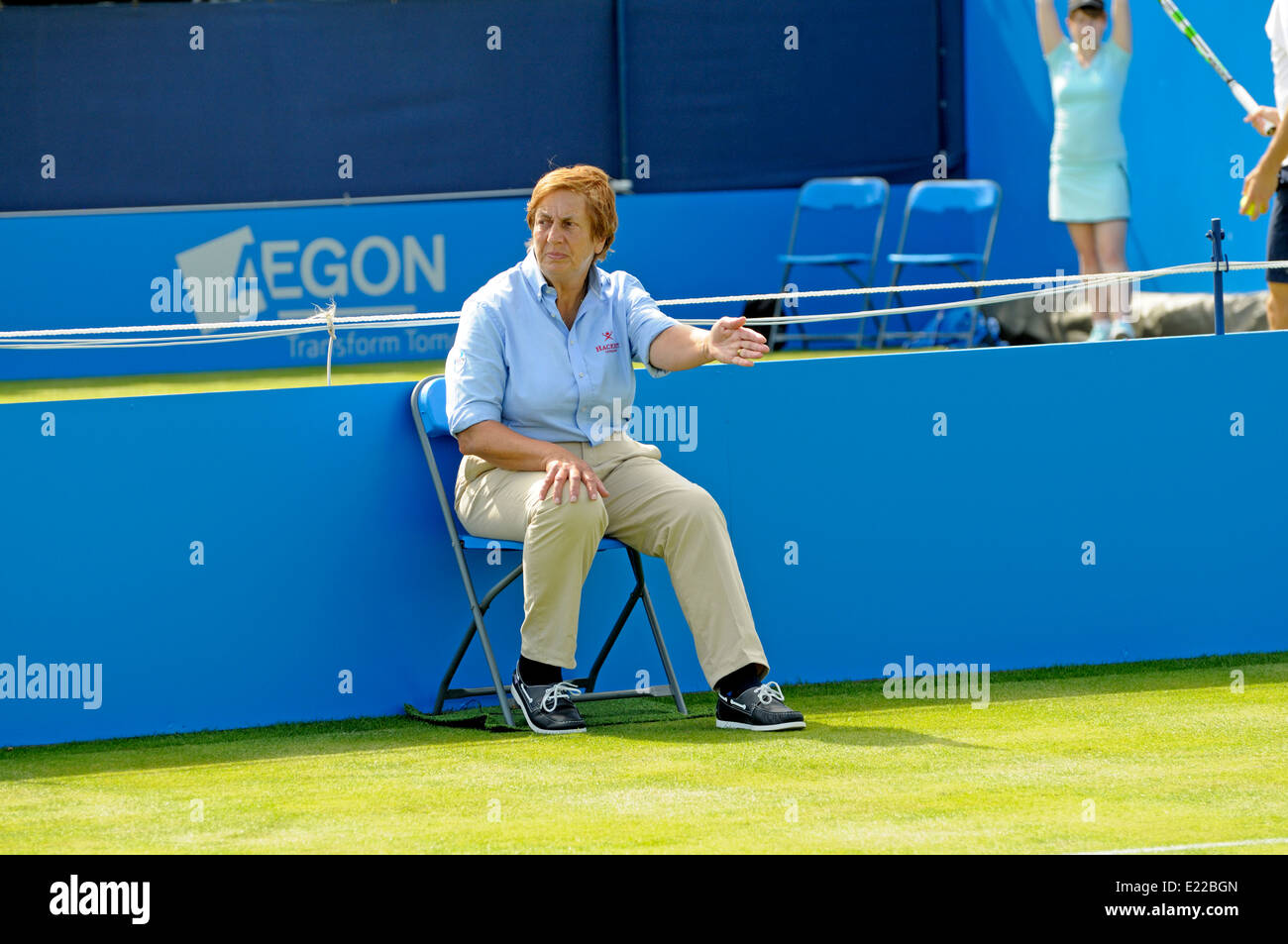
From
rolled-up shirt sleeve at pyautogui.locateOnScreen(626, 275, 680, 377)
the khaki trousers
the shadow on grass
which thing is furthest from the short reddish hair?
the shadow on grass

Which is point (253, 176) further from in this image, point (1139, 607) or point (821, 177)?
point (1139, 607)

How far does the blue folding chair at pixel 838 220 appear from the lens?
34.6 ft

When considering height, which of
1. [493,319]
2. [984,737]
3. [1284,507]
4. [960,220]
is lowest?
[984,737]

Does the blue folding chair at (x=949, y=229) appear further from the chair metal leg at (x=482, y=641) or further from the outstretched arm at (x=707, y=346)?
the chair metal leg at (x=482, y=641)

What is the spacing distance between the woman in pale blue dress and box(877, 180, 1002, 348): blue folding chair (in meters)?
1.35

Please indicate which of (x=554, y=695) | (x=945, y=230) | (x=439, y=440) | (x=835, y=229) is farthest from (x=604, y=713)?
(x=945, y=230)

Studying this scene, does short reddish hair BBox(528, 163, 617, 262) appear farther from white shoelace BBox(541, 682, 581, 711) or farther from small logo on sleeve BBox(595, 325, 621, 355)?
white shoelace BBox(541, 682, 581, 711)

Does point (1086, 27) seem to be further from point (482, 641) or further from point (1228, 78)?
point (482, 641)

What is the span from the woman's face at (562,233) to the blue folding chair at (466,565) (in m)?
0.39

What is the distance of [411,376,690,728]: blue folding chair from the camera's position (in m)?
4.26
